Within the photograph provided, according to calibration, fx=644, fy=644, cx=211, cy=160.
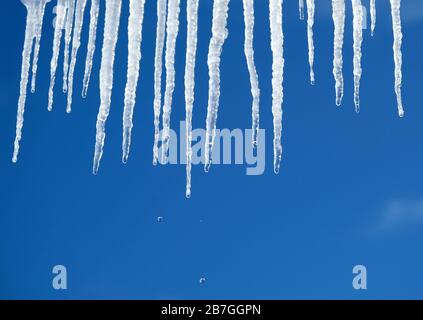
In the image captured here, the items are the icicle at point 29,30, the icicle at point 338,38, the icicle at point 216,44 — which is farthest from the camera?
the icicle at point 29,30

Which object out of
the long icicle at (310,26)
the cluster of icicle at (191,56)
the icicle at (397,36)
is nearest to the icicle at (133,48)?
the cluster of icicle at (191,56)

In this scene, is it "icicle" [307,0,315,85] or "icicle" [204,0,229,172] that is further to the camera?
"icicle" [307,0,315,85]

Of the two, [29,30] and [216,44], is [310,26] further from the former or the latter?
[29,30]

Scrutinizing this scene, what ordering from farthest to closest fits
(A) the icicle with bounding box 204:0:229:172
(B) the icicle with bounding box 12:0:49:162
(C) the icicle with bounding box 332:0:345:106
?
(B) the icicle with bounding box 12:0:49:162 → (C) the icicle with bounding box 332:0:345:106 → (A) the icicle with bounding box 204:0:229:172

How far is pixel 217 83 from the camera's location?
2701mm

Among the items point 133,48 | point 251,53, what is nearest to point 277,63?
point 251,53

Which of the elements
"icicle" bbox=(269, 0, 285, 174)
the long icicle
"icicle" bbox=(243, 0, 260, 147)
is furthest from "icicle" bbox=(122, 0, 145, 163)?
the long icicle

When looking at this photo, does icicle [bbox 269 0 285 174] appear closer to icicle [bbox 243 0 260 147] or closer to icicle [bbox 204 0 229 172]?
icicle [bbox 243 0 260 147]

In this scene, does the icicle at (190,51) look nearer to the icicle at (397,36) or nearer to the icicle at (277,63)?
the icicle at (277,63)

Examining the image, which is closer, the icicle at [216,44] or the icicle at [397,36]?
the icicle at [216,44]

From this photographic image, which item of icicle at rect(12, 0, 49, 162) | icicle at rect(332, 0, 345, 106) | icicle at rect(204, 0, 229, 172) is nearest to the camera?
icicle at rect(204, 0, 229, 172)

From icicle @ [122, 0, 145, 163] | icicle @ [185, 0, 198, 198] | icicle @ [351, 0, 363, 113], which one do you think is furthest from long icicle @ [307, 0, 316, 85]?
icicle @ [122, 0, 145, 163]

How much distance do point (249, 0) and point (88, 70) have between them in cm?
78

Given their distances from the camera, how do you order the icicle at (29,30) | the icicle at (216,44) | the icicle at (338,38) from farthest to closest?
the icicle at (29,30), the icicle at (338,38), the icicle at (216,44)
